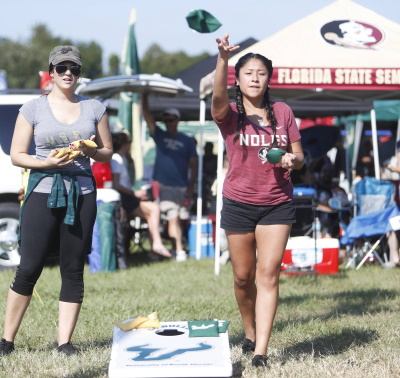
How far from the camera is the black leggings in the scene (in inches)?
185

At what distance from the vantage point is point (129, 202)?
1041cm

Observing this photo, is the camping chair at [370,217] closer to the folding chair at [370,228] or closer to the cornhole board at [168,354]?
the folding chair at [370,228]

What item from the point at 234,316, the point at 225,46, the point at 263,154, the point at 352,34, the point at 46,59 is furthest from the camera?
the point at 46,59

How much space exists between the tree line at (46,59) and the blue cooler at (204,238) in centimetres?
5974

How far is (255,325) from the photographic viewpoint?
4957 mm

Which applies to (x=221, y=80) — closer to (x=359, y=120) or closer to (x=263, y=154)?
(x=263, y=154)

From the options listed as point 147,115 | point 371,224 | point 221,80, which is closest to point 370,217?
point 371,224

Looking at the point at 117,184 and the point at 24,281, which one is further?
the point at 117,184

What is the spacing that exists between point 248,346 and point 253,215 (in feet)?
2.95

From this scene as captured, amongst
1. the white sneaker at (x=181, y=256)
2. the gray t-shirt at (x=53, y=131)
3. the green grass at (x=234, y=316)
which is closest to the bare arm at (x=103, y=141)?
the gray t-shirt at (x=53, y=131)

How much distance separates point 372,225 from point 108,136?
18.0 feet

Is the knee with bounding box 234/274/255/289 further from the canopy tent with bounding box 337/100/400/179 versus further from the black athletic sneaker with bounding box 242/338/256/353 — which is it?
the canopy tent with bounding box 337/100/400/179

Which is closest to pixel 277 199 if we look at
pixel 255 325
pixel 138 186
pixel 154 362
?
pixel 255 325

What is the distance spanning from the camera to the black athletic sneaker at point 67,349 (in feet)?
16.0
